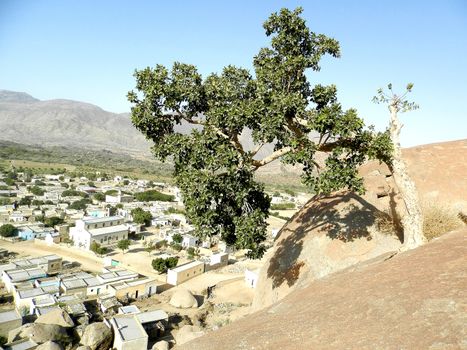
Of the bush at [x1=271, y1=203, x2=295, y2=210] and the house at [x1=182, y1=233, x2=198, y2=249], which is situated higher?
the bush at [x1=271, y1=203, x2=295, y2=210]

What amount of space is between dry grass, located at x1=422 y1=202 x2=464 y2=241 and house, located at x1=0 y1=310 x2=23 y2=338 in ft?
108

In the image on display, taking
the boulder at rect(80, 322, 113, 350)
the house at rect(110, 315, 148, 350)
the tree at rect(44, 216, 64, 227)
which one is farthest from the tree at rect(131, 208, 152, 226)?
the boulder at rect(80, 322, 113, 350)

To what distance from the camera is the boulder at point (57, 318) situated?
3058cm

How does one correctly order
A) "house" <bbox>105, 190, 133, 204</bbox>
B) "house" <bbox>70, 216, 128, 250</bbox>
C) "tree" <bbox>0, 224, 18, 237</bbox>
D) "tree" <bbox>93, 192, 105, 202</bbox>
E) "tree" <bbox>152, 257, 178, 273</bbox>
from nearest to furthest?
"tree" <bbox>152, 257, 178, 273</bbox> → "house" <bbox>70, 216, 128, 250</bbox> → "tree" <bbox>0, 224, 18, 237</bbox> → "house" <bbox>105, 190, 133, 204</bbox> → "tree" <bbox>93, 192, 105, 202</bbox>

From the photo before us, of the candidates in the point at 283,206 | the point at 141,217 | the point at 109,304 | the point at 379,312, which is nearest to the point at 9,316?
the point at 109,304

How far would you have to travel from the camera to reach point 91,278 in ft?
141

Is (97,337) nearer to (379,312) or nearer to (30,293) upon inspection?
(30,293)

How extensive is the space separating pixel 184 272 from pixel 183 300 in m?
8.41

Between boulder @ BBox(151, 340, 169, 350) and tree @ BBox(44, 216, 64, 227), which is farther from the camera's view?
tree @ BBox(44, 216, 64, 227)

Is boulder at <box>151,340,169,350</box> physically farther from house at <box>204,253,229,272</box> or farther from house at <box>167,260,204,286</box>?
house at <box>204,253,229,272</box>

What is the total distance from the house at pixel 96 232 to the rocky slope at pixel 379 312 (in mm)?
54489

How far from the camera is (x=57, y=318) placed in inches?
1216

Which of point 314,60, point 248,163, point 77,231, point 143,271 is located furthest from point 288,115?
point 77,231

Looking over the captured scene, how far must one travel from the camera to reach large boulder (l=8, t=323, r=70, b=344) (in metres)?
28.0
